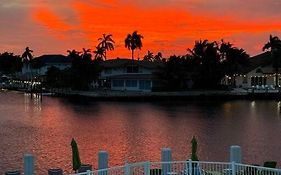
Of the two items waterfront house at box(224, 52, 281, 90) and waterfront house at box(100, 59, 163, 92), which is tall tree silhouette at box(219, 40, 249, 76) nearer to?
waterfront house at box(224, 52, 281, 90)

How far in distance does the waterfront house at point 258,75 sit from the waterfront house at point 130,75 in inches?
930

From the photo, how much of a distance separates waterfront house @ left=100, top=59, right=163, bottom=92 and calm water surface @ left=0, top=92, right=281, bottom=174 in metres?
31.2

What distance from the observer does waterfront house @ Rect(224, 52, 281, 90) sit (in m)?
128

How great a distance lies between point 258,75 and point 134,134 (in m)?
82.0

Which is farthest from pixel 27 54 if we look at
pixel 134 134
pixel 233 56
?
pixel 134 134

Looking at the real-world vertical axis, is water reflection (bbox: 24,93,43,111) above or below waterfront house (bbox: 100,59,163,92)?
below

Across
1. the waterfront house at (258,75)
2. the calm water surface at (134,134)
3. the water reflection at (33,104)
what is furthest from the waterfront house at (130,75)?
the calm water surface at (134,134)

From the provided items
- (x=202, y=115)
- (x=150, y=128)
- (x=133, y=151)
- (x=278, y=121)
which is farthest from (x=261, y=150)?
(x=202, y=115)

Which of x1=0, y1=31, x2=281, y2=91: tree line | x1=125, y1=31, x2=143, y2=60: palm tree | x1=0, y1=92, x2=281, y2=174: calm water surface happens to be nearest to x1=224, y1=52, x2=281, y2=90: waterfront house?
x1=0, y1=31, x2=281, y2=91: tree line

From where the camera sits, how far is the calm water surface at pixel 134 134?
123 ft

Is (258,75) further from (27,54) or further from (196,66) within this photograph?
(27,54)

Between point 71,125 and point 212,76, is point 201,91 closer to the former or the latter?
point 212,76

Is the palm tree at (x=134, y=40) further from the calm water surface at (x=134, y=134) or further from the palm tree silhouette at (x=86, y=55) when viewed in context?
the calm water surface at (x=134, y=134)

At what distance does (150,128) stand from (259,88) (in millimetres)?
64751
